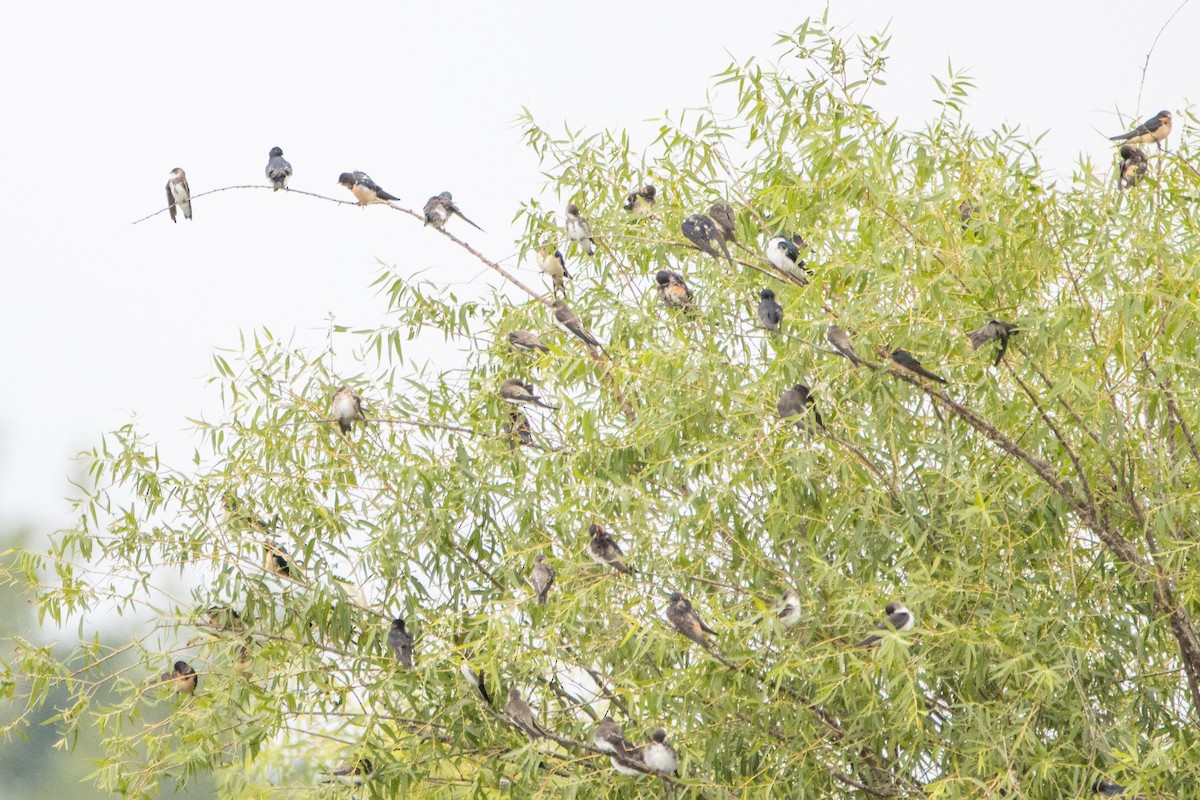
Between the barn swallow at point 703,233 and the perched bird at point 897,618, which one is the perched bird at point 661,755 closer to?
the perched bird at point 897,618

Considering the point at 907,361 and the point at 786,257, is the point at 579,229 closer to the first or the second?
the point at 786,257

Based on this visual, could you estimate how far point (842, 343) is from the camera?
4.57 meters

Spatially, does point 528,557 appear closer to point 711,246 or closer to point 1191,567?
point 711,246

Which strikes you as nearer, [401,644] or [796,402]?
[796,402]

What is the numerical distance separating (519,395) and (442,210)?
1.58 metres

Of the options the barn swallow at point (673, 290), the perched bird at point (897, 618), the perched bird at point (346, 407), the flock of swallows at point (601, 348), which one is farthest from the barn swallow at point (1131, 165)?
the perched bird at point (346, 407)

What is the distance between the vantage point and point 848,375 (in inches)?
190

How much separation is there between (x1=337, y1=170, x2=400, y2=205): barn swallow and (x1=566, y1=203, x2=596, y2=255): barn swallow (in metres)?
1.07

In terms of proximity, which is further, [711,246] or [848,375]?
[711,246]

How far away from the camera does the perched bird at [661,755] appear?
4.77 m

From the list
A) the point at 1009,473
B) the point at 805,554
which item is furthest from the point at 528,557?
the point at 1009,473

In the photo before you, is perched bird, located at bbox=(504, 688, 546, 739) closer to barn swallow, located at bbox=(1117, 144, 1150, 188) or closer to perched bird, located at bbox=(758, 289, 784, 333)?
perched bird, located at bbox=(758, 289, 784, 333)

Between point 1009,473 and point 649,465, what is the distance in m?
1.25

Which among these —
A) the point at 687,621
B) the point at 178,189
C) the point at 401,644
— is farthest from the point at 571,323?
the point at 178,189
